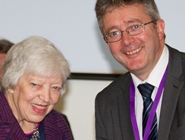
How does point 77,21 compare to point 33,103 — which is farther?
→ point 77,21

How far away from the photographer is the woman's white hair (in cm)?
292

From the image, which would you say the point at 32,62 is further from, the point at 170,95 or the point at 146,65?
the point at 170,95

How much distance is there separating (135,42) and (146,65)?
0.16 meters

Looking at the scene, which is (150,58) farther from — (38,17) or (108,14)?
(38,17)

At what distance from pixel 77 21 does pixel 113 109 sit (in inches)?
49.2

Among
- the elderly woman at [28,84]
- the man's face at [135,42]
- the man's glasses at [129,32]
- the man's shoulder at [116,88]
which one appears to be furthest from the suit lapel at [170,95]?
the elderly woman at [28,84]

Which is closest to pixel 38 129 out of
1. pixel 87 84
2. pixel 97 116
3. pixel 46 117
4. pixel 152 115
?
pixel 46 117

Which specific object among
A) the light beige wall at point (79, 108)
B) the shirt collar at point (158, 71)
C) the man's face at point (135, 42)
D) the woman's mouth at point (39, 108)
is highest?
the man's face at point (135, 42)

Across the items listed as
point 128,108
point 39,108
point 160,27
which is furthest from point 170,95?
point 39,108

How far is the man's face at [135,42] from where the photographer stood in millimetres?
3043

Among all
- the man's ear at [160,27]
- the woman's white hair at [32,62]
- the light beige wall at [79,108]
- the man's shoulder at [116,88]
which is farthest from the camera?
the light beige wall at [79,108]

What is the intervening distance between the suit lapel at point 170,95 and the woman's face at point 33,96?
0.66 m

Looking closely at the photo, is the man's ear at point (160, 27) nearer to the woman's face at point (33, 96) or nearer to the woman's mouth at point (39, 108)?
the woman's face at point (33, 96)

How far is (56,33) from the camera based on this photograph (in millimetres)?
4371
